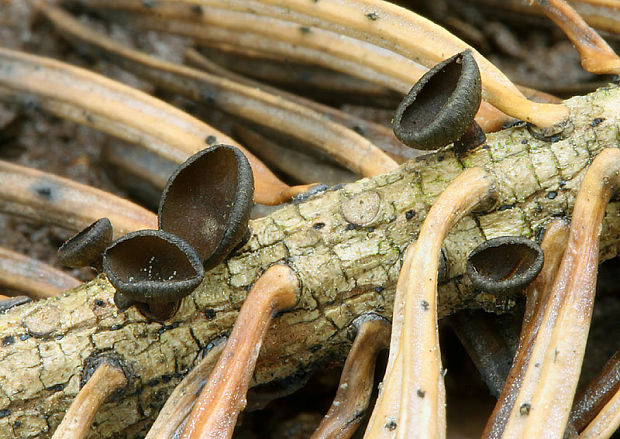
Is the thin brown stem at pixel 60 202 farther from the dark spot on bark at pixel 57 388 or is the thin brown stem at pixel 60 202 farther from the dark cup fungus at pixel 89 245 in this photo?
the dark spot on bark at pixel 57 388

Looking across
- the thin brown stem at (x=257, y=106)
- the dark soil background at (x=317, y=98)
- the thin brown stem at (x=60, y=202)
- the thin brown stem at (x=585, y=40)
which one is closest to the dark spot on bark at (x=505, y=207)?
the thin brown stem at (x=257, y=106)

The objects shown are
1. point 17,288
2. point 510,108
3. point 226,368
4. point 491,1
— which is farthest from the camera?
point 491,1

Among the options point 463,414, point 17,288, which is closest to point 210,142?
point 17,288

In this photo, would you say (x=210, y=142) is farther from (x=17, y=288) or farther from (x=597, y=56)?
(x=597, y=56)

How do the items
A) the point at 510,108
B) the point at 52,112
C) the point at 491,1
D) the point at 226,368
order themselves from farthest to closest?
the point at 491,1 < the point at 52,112 < the point at 510,108 < the point at 226,368

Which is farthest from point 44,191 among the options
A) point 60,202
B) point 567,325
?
point 567,325

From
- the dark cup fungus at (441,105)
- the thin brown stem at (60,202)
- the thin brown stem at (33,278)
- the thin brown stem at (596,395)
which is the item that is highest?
the thin brown stem at (60,202)

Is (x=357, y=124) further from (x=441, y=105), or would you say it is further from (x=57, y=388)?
(x=57, y=388)
